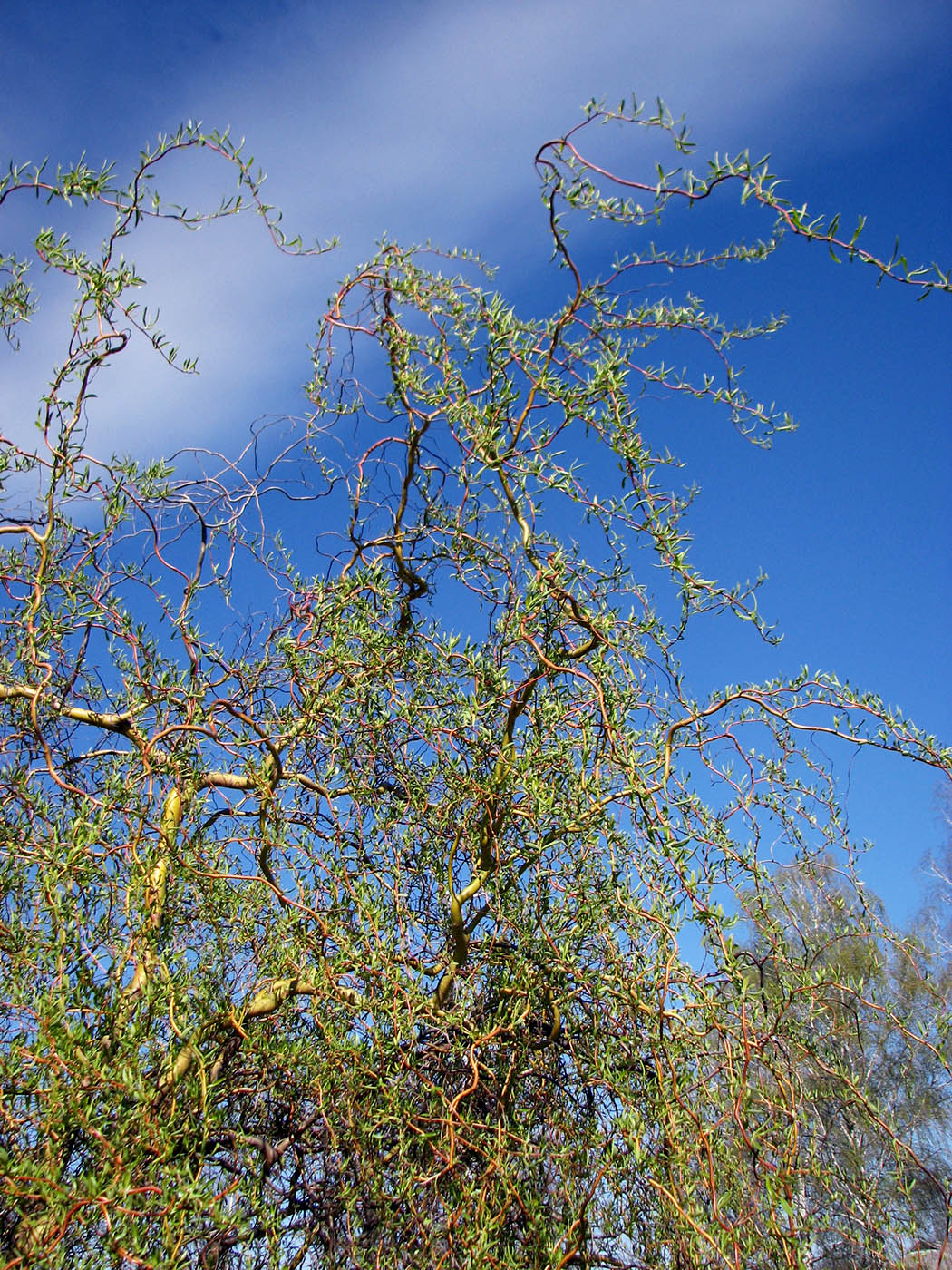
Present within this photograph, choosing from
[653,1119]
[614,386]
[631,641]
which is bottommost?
[653,1119]

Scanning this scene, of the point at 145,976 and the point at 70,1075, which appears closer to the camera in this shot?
the point at 70,1075

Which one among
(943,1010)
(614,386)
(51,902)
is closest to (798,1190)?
(943,1010)

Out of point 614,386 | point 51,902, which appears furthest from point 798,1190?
point 614,386

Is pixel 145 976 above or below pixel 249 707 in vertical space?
below

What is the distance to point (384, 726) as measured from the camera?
195 cm

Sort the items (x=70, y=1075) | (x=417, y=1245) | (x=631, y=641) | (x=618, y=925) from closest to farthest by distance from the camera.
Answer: (x=70, y=1075) < (x=417, y=1245) < (x=618, y=925) < (x=631, y=641)

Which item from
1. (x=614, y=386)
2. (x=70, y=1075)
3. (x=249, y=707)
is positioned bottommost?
(x=70, y=1075)

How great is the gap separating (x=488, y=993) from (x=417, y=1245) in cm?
41

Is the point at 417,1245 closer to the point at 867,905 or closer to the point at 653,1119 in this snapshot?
the point at 653,1119

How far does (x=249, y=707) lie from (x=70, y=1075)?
83cm

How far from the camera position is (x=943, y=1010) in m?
1.51

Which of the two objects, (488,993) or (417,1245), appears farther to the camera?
(488,993)

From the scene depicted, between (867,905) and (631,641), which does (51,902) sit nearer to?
(631,641)

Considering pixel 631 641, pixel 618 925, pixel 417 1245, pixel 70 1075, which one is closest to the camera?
pixel 70 1075
